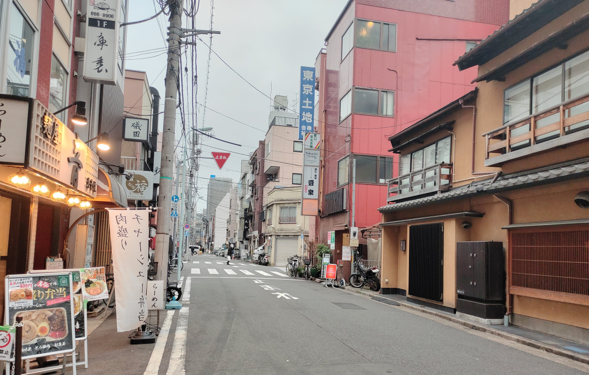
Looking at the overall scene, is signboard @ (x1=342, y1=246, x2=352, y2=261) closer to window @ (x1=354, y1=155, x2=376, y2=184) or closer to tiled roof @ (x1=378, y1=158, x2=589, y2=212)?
window @ (x1=354, y1=155, x2=376, y2=184)

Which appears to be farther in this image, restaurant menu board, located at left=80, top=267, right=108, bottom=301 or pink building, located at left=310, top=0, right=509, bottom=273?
pink building, located at left=310, top=0, right=509, bottom=273

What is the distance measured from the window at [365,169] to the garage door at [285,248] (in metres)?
24.3

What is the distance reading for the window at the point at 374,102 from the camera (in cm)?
2558

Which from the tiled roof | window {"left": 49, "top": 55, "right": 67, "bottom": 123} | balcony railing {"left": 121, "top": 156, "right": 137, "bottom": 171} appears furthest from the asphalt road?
balcony railing {"left": 121, "top": 156, "right": 137, "bottom": 171}

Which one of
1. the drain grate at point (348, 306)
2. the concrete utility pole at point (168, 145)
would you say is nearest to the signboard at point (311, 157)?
the drain grate at point (348, 306)

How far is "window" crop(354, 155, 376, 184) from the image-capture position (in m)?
25.4

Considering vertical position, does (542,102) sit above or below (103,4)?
below

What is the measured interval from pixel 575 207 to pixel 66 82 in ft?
43.7

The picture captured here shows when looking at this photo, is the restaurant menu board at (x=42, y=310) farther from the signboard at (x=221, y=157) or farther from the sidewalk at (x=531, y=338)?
the signboard at (x=221, y=157)

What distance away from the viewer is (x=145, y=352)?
26.0ft

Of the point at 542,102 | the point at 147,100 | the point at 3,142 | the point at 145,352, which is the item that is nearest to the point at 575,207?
the point at 542,102

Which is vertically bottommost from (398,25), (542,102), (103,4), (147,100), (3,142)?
(3,142)

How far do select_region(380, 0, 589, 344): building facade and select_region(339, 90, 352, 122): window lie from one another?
9540 millimetres

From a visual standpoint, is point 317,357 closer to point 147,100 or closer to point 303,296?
point 303,296
